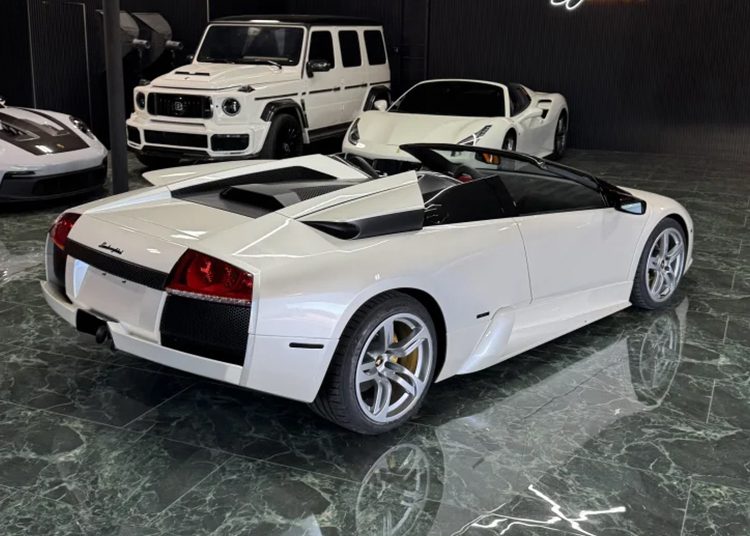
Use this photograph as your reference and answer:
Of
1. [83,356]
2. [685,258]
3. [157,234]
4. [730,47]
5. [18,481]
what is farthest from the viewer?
[730,47]

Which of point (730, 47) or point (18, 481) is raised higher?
point (730, 47)

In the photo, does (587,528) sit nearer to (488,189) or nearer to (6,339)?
(488,189)

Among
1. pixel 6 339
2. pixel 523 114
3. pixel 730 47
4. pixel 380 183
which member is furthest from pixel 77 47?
pixel 730 47

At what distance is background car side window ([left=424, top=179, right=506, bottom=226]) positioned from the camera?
3.67m

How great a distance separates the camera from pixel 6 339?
14.4 ft

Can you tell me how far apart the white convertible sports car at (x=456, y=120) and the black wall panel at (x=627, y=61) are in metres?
3.02

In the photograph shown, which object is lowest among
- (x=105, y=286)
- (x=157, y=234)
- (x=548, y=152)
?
(x=548, y=152)

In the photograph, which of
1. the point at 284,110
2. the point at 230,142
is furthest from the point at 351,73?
the point at 230,142

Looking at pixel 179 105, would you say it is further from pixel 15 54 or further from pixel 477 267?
pixel 477 267

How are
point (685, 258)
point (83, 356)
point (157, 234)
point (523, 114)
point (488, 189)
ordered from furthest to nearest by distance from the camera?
point (523, 114)
point (685, 258)
point (83, 356)
point (488, 189)
point (157, 234)

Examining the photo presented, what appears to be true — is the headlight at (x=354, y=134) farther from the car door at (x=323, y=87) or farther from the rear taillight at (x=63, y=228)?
the rear taillight at (x=63, y=228)

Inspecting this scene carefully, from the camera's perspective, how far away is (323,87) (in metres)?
10.4

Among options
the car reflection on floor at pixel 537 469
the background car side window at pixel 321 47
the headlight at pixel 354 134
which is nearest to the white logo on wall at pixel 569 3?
→ the background car side window at pixel 321 47

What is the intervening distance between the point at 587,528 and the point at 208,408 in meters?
1.69
